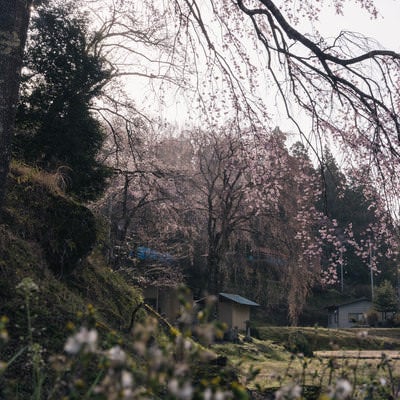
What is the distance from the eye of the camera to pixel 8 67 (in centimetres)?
478

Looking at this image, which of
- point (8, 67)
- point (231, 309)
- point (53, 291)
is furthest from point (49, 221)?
point (231, 309)

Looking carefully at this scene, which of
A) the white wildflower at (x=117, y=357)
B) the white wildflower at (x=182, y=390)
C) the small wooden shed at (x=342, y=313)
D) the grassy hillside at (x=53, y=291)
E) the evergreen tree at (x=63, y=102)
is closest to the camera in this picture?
the white wildflower at (x=182, y=390)

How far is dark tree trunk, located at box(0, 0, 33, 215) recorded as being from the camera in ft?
15.5

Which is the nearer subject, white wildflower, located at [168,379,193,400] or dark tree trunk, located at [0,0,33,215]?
white wildflower, located at [168,379,193,400]

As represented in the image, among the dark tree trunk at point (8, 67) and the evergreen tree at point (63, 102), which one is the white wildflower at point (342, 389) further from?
the evergreen tree at point (63, 102)

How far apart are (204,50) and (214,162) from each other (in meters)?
17.5

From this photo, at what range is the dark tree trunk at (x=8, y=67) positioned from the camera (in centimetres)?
471

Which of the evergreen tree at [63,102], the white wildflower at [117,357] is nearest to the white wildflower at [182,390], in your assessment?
the white wildflower at [117,357]

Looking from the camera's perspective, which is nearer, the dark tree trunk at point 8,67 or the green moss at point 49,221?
the dark tree trunk at point 8,67

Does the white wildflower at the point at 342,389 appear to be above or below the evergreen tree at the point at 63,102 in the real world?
below

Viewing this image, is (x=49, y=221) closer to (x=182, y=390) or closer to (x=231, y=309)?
(x=182, y=390)

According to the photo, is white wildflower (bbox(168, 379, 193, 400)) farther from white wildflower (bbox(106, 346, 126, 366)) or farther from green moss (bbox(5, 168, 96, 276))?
green moss (bbox(5, 168, 96, 276))

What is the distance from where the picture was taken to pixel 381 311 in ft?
141

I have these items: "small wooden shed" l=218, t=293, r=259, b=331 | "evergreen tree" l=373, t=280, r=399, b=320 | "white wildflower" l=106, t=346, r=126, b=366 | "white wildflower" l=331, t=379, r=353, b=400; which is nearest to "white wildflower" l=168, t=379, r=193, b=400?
"white wildflower" l=106, t=346, r=126, b=366
